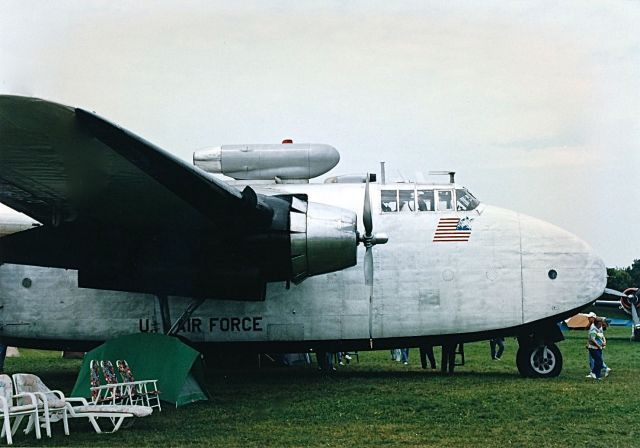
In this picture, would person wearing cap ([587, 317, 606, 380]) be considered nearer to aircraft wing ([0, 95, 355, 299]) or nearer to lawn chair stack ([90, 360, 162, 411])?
aircraft wing ([0, 95, 355, 299])

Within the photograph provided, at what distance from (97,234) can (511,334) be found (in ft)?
24.6

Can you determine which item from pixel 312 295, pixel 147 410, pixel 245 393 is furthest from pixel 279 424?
pixel 312 295

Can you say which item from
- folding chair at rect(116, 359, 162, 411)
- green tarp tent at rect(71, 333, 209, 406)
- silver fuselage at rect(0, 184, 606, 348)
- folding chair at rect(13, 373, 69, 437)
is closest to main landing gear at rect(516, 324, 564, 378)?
silver fuselage at rect(0, 184, 606, 348)

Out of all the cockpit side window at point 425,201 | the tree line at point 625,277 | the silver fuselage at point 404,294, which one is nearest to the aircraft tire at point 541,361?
the silver fuselage at point 404,294

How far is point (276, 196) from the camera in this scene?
44.1 ft

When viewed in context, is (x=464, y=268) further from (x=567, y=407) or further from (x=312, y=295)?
(x=567, y=407)

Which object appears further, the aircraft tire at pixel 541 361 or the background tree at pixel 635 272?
the background tree at pixel 635 272

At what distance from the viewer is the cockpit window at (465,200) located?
15375mm

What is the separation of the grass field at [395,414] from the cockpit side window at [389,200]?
126 inches

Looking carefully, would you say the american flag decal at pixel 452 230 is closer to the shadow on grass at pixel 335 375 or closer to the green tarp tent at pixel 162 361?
the shadow on grass at pixel 335 375

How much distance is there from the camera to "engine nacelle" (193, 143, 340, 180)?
15602mm

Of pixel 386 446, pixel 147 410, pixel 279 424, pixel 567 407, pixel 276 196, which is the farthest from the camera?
pixel 276 196

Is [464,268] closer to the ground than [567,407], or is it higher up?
higher up

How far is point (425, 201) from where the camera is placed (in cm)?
1546
